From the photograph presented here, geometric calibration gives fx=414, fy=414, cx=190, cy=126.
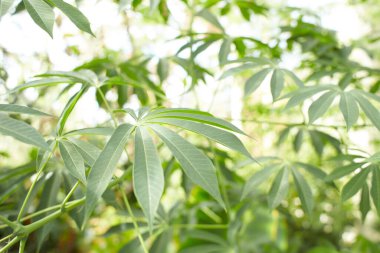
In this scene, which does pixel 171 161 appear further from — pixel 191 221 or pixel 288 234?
pixel 288 234

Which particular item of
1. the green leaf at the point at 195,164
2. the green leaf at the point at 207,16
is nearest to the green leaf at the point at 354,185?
the green leaf at the point at 195,164

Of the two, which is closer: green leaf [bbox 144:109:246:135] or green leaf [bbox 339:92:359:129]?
green leaf [bbox 144:109:246:135]

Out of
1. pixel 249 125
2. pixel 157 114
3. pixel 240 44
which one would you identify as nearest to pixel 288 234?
pixel 249 125


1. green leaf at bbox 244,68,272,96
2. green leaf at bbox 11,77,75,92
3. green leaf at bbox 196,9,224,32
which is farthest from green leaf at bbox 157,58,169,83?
green leaf at bbox 11,77,75,92

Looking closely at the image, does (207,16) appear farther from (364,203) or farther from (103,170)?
(103,170)

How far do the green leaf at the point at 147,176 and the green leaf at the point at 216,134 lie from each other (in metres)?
0.05

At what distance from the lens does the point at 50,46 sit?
5.00ft

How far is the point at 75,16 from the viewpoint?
613 mm

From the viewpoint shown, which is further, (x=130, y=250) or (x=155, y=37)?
(x=155, y=37)

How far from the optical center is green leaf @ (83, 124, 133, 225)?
0.48 m

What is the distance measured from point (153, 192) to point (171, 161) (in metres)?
0.53

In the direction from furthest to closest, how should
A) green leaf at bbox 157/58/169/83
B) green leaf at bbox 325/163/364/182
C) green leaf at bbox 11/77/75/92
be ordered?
green leaf at bbox 157/58/169/83, green leaf at bbox 325/163/364/182, green leaf at bbox 11/77/75/92

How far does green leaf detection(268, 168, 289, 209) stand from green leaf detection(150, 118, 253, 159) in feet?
1.05

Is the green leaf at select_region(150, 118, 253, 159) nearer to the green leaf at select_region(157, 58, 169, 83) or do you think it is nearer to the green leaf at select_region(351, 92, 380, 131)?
the green leaf at select_region(351, 92, 380, 131)
